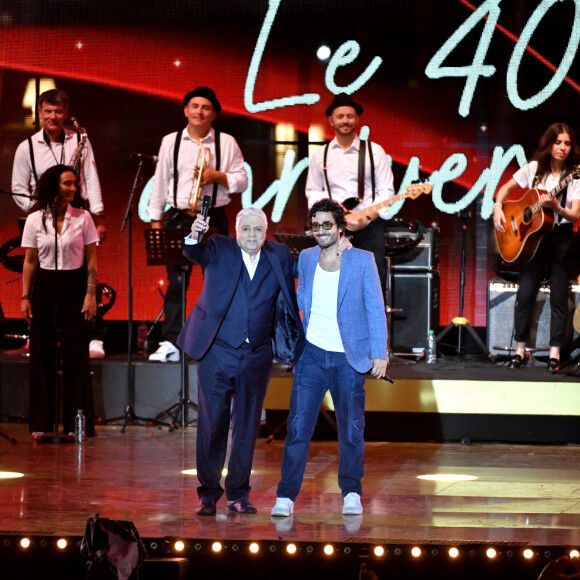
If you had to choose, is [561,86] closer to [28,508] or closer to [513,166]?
[513,166]

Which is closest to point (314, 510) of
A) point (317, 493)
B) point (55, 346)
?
point (317, 493)

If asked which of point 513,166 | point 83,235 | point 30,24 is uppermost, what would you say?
point 30,24

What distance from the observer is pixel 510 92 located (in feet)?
32.9

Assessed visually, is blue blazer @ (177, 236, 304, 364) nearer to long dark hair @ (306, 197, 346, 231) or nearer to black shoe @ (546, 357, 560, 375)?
long dark hair @ (306, 197, 346, 231)

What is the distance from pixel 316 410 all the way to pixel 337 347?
359 millimetres

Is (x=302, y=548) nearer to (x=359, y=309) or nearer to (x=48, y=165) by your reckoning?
(x=359, y=309)

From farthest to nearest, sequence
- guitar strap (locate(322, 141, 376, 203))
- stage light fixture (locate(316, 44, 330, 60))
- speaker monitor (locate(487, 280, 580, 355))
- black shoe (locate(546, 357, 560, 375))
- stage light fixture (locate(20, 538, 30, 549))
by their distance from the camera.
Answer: stage light fixture (locate(316, 44, 330, 60))
speaker monitor (locate(487, 280, 580, 355))
guitar strap (locate(322, 141, 376, 203))
black shoe (locate(546, 357, 560, 375))
stage light fixture (locate(20, 538, 30, 549))

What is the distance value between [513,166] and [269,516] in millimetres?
5817

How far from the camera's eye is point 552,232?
8406 millimetres

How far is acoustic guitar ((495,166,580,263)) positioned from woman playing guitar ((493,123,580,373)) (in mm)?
26

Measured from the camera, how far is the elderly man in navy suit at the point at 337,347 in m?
5.29

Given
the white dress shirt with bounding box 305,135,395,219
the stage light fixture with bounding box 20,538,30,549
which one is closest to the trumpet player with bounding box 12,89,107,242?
the white dress shirt with bounding box 305,135,395,219

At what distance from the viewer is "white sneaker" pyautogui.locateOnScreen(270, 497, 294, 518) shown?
205 inches

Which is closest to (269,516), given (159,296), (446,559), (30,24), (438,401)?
(446,559)
